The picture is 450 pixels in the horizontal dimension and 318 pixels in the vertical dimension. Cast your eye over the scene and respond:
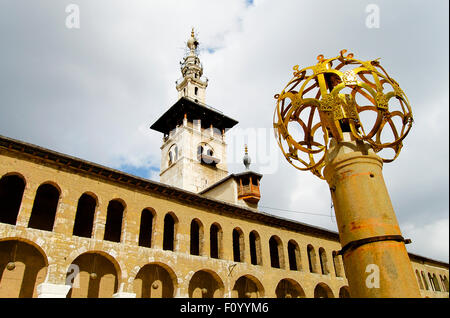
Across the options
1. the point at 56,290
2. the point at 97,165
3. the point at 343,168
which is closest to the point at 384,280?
the point at 343,168

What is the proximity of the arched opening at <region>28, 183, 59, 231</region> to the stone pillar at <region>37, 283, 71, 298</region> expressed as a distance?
414 centimetres

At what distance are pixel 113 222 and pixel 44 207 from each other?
3756 mm

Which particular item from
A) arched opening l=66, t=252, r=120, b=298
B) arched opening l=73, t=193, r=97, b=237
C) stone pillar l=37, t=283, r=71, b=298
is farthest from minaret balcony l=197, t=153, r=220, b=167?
stone pillar l=37, t=283, r=71, b=298

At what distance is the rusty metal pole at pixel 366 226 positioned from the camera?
421 centimetres

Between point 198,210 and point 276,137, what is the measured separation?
46.5ft

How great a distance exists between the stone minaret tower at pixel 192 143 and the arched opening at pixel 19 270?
21146 mm

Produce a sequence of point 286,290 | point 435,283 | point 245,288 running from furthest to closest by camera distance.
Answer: point 435,283 < point 286,290 < point 245,288

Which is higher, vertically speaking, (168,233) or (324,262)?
(168,233)

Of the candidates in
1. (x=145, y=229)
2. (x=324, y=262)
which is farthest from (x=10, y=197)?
(x=324, y=262)

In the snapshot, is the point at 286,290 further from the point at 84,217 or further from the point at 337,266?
the point at 84,217

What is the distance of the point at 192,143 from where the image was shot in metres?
39.8
